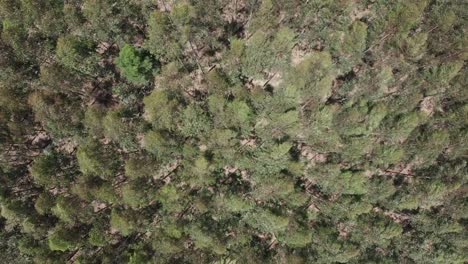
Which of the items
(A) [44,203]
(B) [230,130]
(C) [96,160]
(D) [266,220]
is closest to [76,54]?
(C) [96,160]

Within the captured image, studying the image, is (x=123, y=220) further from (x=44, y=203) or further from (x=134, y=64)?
(x=134, y=64)

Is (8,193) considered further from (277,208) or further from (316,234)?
(316,234)

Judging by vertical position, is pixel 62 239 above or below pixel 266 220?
above

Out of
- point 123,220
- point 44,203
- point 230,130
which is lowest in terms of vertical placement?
point 123,220

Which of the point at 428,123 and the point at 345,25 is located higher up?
the point at 345,25

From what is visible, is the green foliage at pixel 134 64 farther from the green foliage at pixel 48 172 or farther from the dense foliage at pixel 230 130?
the green foliage at pixel 48 172

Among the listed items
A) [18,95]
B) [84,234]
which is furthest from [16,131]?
[84,234]

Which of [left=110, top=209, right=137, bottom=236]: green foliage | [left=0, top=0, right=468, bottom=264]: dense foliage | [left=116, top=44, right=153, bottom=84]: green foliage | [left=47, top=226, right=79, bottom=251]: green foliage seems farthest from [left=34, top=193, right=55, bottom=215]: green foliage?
[left=116, top=44, right=153, bottom=84]: green foliage
